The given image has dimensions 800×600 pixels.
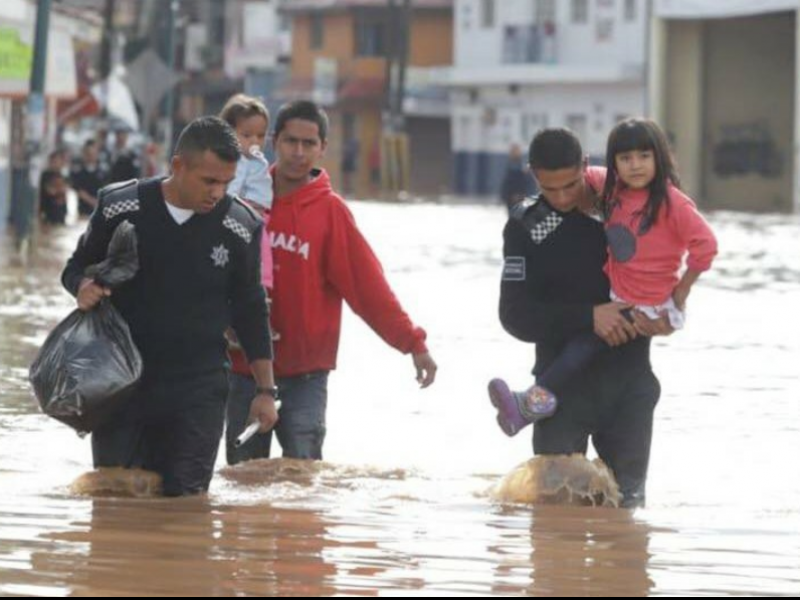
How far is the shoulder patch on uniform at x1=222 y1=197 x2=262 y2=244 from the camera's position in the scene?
867 centimetres

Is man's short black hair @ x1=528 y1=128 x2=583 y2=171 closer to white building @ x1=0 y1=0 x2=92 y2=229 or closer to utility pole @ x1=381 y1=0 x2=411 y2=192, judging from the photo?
white building @ x1=0 y1=0 x2=92 y2=229

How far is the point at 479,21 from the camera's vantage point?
8188cm

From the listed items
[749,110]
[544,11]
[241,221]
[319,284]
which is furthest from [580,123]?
[241,221]

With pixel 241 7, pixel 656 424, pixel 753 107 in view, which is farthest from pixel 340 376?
pixel 241 7

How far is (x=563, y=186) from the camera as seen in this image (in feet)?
29.1

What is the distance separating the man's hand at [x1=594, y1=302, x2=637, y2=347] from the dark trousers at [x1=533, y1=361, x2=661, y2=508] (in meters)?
0.20

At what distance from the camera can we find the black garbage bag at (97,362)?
8.45 meters

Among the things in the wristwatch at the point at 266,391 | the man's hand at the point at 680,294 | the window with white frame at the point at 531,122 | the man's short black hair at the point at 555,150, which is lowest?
the window with white frame at the point at 531,122

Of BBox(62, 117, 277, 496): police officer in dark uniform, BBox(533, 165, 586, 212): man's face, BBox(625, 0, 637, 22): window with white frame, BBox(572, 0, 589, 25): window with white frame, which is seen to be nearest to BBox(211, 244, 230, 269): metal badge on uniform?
BBox(62, 117, 277, 496): police officer in dark uniform

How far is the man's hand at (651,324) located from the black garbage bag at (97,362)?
5.60 feet

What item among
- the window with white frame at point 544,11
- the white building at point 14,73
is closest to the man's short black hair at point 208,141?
the white building at point 14,73

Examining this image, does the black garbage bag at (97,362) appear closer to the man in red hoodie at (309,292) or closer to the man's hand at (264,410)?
the man's hand at (264,410)

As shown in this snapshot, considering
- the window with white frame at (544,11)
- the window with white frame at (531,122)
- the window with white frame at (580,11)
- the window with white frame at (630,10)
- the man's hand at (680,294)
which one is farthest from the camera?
the window with white frame at (531,122)

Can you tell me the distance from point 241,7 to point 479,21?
28177mm
